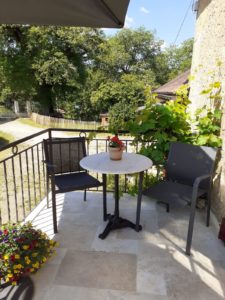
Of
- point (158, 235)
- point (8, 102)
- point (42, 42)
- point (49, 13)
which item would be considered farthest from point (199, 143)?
point (8, 102)

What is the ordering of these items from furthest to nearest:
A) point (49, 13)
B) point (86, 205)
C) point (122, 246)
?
point (86, 205)
point (122, 246)
point (49, 13)

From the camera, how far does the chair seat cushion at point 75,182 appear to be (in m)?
2.36

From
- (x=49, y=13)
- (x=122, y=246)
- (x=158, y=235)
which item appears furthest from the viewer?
(x=158, y=235)

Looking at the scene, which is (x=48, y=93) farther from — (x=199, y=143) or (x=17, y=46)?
(x=199, y=143)

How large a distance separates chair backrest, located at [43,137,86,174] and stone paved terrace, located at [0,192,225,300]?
514mm

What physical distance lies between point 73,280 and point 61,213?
1.03 meters

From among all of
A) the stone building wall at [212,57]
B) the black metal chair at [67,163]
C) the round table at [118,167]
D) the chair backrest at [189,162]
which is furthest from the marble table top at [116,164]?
the stone building wall at [212,57]

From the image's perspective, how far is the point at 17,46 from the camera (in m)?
15.6

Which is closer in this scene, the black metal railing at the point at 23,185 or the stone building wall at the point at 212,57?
the black metal railing at the point at 23,185

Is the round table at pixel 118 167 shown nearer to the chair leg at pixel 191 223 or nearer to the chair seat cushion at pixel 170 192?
the chair seat cushion at pixel 170 192

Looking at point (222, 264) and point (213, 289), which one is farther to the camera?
point (222, 264)

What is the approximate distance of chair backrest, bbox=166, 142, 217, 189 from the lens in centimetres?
240

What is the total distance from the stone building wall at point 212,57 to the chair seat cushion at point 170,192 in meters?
0.28

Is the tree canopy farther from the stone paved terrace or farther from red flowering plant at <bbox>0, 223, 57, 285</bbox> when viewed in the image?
red flowering plant at <bbox>0, 223, 57, 285</bbox>
